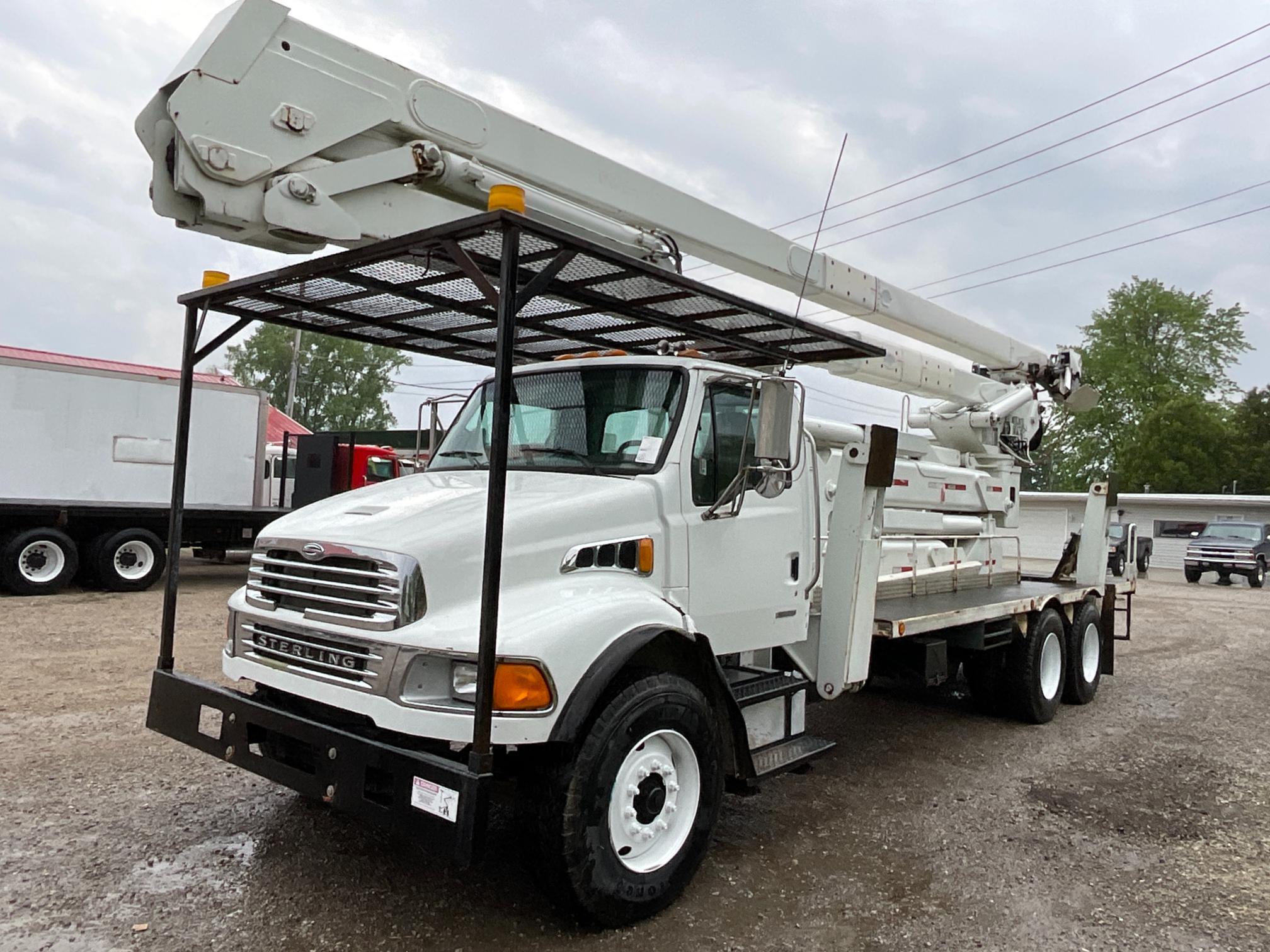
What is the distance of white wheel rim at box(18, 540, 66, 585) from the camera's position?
12352 millimetres

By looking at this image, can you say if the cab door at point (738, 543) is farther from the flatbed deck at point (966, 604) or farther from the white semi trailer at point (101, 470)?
the white semi trailer at point (101, 470)

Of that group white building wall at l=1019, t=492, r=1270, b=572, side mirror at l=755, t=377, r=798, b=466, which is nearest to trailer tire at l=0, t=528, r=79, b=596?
side mirror at l=755, t=377, r=798, b=466

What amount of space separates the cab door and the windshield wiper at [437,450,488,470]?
108cm

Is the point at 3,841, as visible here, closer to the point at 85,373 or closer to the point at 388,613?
the point at 388,613

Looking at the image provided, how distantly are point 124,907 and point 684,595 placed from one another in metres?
2.57

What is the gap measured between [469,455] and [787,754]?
217cm

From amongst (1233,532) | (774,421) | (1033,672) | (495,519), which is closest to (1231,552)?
(1233,532)

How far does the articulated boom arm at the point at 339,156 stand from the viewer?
164 inches

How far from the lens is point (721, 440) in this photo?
4418mm

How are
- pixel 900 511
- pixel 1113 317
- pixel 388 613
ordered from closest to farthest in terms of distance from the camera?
pixel 388 613
pixel 900 511
pixel 1113 317

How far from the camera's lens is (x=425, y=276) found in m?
4.30

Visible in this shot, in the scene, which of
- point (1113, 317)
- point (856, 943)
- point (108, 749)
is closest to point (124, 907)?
point (108, 749)

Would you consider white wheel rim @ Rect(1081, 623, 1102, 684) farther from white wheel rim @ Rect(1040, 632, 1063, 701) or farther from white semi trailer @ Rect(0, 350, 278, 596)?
white semi trailer @ Rect(0, 350, 278, 596)

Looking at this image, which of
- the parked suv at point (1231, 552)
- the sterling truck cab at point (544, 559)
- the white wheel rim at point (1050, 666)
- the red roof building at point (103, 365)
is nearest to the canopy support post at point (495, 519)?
the sterling truck cab at point (544, 559)
